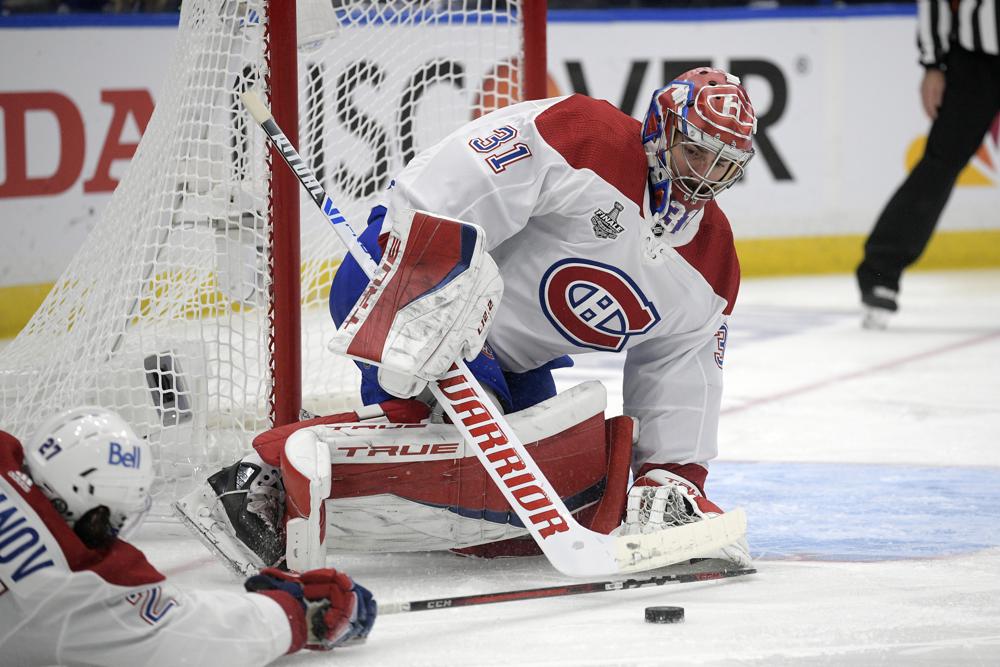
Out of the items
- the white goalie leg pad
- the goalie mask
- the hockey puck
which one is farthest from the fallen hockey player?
the goalie mask

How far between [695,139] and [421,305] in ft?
1.71

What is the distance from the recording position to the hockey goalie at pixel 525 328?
231cm

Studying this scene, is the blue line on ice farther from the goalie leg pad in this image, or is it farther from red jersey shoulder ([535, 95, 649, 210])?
red jersey shoulder ([535, 95, 649, 210])

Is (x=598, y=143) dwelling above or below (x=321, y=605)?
above

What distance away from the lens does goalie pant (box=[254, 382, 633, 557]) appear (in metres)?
2.40

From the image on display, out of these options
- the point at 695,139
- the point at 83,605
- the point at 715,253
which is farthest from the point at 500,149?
the point at 83,605

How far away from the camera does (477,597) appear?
226cm

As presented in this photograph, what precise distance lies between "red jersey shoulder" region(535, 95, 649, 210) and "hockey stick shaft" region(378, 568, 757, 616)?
611 millimetres

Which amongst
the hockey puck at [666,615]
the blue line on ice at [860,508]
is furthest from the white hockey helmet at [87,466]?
the blue line on ice at [860,508]

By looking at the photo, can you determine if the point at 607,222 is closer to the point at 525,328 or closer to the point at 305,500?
the point at 525,328

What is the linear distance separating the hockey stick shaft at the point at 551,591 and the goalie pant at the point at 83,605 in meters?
0.31

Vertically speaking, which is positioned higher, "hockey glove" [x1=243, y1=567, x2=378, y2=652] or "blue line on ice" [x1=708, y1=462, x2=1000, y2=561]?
"hockey glove" [x1=243, y1=567, x2=378, y2=652]

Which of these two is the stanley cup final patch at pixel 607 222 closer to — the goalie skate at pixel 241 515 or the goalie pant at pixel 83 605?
the goalie skate at pixel 241 515

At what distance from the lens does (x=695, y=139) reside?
244 centimetres
